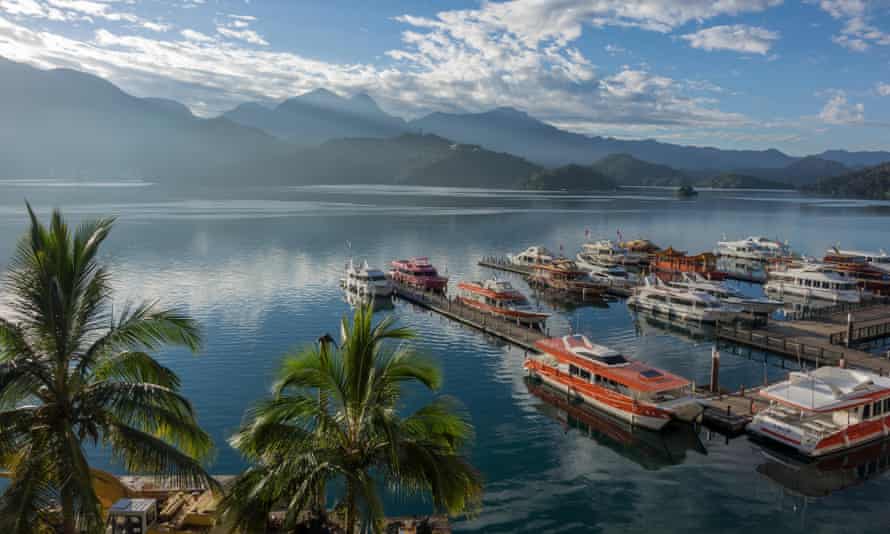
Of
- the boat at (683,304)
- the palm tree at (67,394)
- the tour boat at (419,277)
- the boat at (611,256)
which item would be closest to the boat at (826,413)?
the boat at (683,304)

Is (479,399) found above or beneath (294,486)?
beneath

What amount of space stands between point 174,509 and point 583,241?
120326mm

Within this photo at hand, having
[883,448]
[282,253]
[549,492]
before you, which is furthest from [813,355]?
[282,253]

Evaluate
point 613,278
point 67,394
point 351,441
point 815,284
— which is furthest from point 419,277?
point 67,394

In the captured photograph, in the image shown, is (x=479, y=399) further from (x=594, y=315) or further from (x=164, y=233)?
(x=164, y=233)

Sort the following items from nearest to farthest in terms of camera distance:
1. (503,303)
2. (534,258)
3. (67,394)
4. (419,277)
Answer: (67,394) < (503,303) < (419,277) < (534,258)

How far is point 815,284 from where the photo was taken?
70812mm

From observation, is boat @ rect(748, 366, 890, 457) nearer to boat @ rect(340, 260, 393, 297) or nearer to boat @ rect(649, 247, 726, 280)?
boat @ rect(340, 260, 393, 297)

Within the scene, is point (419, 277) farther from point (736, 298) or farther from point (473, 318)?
point (736, 298)

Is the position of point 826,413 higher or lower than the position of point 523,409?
higher

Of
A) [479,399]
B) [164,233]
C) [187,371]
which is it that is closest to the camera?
[479,399]

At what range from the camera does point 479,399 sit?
3941 cm

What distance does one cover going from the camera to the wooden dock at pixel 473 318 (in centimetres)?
5284

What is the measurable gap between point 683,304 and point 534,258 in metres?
30.0
